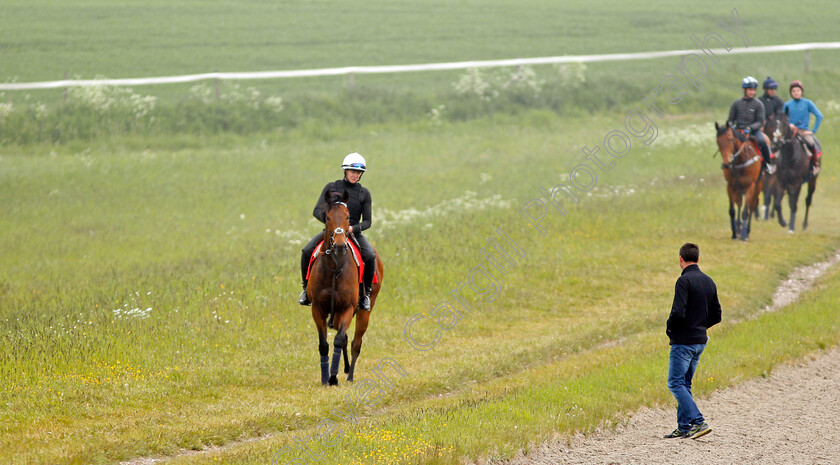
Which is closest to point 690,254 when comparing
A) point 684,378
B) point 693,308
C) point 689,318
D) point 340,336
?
point 693,308

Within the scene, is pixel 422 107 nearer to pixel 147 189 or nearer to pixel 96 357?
pixel 147 189

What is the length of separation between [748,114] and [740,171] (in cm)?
155

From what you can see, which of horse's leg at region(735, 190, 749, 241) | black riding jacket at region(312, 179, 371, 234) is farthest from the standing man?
horse's leg at region(735, 190, 749, 241)

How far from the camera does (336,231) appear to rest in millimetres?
12023

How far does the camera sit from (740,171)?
76.9ft

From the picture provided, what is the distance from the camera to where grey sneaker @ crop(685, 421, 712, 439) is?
33.9ft

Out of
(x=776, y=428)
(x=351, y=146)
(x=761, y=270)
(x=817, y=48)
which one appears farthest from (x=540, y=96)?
(x=776, y=428)

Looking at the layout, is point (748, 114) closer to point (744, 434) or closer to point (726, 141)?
point (726, 141)

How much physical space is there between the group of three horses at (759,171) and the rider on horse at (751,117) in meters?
0.23

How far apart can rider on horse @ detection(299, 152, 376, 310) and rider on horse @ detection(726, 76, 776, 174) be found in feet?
44.2

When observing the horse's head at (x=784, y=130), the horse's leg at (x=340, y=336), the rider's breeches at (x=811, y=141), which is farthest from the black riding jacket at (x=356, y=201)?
the rider's breeches at (x=811, y=141)

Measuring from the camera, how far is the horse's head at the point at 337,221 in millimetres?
12062

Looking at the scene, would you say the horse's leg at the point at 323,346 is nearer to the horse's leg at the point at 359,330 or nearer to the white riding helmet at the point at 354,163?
the horse's leg at the point at 359,330

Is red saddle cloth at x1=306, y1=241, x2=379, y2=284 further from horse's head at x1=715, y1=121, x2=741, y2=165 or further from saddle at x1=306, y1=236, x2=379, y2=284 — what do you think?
horse's head at x1=715, y1=121, x2=741, y2=165
